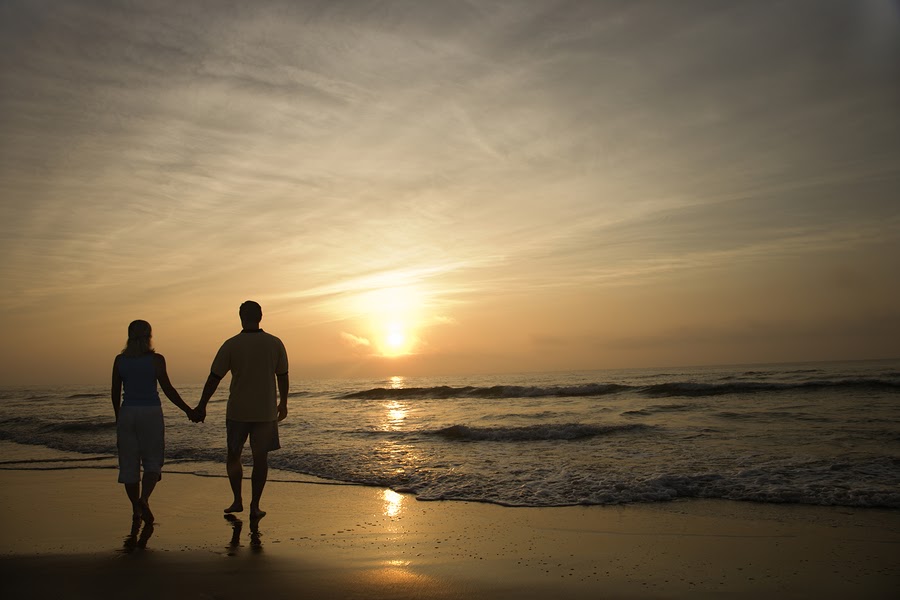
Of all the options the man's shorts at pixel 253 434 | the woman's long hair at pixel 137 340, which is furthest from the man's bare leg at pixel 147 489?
→ the woman's long hair at pixel 137 340

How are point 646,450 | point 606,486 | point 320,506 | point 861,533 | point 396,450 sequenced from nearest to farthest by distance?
1. point 861,533
2. point 320,506
3. point 606,486
4. point 646,450
5. point 396,450

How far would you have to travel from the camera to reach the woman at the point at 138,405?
5430mm

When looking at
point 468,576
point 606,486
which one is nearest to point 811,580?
point 468,576

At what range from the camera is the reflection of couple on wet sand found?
17.9ft

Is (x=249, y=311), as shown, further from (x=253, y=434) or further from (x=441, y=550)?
(x=441, y=550)

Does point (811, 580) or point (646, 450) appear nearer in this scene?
point (811, 580)

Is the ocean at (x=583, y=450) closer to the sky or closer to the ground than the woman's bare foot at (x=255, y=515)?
closer to the ground

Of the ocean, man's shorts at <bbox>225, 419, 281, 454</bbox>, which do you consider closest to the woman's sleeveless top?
man's shorts at <bbox>225, 419, 281, 454</bbox>

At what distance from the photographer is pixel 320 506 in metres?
7.16

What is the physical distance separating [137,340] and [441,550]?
3330 mm

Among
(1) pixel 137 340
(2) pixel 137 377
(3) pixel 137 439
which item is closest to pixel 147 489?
(3) pixel 137 439

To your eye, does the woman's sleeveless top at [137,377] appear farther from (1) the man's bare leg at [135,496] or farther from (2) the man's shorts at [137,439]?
(1) the man's bare leg at [135,496]

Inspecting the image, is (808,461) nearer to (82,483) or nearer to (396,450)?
(396,450)

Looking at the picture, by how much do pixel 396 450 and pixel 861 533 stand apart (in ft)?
26.4
